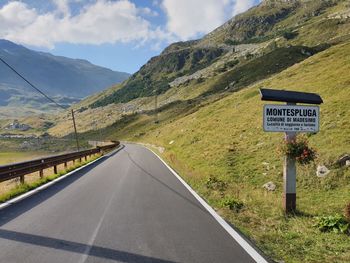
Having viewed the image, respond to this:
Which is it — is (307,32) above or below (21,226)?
above

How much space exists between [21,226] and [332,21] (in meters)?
168

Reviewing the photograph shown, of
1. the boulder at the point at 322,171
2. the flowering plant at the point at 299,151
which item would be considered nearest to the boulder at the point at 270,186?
the boulder at the point at 322,171

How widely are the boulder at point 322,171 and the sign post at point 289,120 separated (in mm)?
5257

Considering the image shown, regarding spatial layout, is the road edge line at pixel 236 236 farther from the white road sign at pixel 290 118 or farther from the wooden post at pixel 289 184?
the white road sign at pixel 290 118

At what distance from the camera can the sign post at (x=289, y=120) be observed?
10.7 meters

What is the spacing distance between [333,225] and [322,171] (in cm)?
745

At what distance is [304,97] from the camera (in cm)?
1104

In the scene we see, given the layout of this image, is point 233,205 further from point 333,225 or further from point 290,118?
point 333,225

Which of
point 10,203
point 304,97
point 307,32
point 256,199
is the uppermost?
point 307,32

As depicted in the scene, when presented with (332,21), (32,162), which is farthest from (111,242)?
(332,21)

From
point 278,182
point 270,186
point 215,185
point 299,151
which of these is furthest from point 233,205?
point 278,182

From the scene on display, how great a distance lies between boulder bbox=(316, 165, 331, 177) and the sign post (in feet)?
17.2

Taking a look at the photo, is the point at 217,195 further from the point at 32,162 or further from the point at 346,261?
the point at 32,162

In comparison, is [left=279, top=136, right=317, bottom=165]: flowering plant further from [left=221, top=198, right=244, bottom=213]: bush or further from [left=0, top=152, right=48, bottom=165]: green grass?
[left=0, top=152, right=48, bottom=165]: green grass
